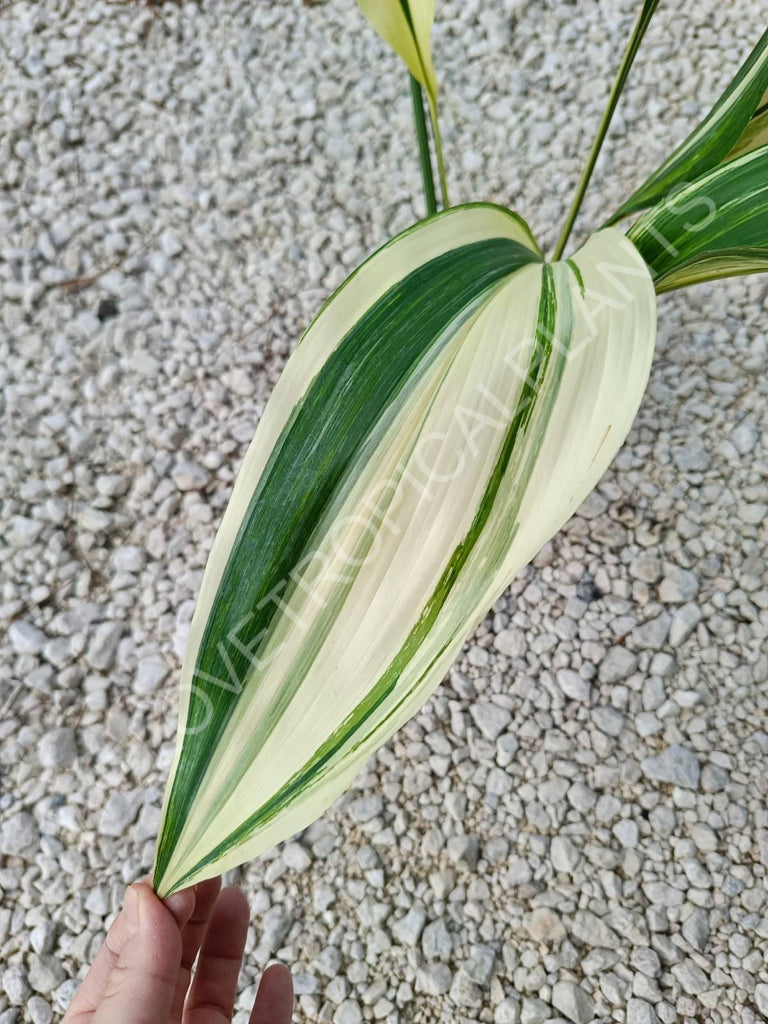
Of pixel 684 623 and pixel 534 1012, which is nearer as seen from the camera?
pixel 534 1012

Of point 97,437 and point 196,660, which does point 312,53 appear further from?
point 196,660

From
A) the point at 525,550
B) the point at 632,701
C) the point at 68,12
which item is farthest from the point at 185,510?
the point at 68,12

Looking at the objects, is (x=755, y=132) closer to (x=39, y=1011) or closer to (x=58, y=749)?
(x=58, y=749)

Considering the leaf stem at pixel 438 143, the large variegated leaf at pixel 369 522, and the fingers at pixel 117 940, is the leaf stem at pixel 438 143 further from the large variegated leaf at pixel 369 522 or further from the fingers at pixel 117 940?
the fingers at pixel 117 940

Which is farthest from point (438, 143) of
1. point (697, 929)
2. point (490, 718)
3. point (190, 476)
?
point (697, 929)

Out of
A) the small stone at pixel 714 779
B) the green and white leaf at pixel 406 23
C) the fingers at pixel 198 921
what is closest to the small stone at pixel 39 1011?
the fingers at pixel 198 921

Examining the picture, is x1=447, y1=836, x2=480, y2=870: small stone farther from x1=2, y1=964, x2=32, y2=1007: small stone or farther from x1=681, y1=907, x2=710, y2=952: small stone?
x1=2, y1=964, x2=32, y2=1007: small stone
